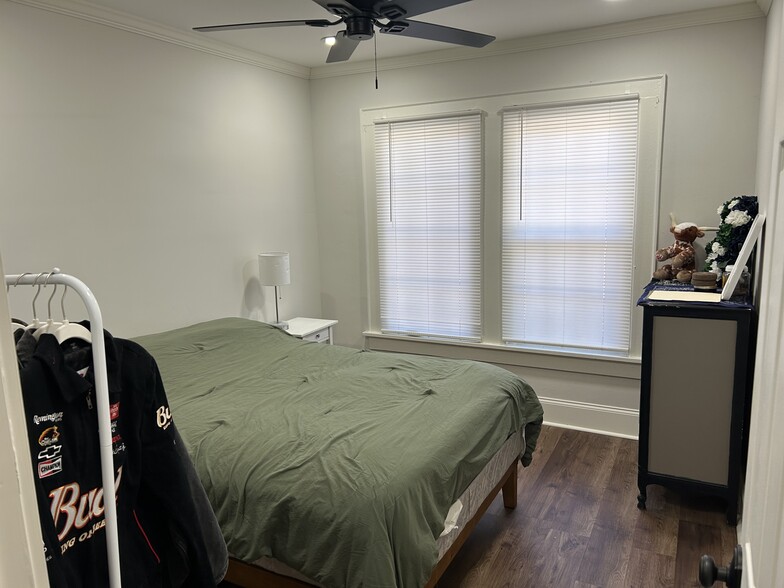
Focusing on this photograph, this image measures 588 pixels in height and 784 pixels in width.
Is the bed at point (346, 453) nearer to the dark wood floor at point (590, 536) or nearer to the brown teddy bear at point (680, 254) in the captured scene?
the dark wood floor at point (590, 536)

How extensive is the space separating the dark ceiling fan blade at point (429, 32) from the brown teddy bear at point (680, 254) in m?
1.67

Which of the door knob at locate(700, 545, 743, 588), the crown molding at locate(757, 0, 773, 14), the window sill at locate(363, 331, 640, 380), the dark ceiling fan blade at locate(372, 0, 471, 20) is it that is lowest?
the window sill at locate(363, 331, 640, 380)

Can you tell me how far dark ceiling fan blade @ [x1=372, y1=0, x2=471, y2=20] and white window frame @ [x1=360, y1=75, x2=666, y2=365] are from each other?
1890mm

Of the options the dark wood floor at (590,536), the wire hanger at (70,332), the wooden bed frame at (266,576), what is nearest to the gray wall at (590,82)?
the dark wood floor at (590,536)

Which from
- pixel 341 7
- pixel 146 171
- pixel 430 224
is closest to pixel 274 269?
pixel 146 171

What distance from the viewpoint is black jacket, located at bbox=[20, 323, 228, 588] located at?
1.07 m

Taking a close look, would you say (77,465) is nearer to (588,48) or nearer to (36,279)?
(36,279)

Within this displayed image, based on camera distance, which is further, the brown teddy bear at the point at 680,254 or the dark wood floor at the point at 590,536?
the brown teddy bear at the point at 680,254

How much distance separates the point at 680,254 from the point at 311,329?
256 cm

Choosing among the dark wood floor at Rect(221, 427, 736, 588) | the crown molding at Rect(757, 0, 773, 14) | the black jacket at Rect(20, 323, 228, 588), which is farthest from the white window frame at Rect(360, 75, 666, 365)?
the black jacket at Rect(20, 323, 228, 588)

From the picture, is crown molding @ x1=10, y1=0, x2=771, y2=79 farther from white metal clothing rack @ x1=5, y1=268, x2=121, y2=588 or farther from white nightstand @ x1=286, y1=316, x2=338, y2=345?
white metal clothing rack @ x1=5, y1=268, x2=121, y2=588

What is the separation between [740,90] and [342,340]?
3369 millimetres

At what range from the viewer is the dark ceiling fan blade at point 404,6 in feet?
6.88

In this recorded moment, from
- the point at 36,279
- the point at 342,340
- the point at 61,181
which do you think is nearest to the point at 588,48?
the point at 342,340
